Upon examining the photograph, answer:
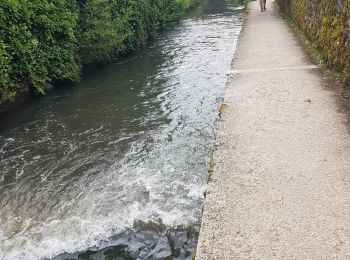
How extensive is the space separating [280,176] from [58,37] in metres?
8.70

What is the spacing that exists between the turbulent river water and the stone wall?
2723 millimetres

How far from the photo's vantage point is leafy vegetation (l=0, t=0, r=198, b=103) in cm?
875

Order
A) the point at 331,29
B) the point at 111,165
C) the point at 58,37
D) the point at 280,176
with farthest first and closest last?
the point at 58,37 → the point at 331,29 → the point at 111,165 → the point at 280,176

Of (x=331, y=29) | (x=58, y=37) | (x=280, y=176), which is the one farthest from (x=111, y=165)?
(x=58, y=37)

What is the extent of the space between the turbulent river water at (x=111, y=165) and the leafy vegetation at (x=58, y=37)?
680 millimetres

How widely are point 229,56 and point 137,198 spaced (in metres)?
8.95

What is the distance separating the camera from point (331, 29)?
7.79 meters

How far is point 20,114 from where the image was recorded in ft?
29.1

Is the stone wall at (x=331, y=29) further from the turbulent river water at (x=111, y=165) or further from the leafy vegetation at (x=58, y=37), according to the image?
the leafy vegetation at (x=58, y=37)

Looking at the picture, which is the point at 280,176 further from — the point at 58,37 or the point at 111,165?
the point at 58,37

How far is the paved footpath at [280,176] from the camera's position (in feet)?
10.7

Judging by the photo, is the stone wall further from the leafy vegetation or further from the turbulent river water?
the leafy vegetation

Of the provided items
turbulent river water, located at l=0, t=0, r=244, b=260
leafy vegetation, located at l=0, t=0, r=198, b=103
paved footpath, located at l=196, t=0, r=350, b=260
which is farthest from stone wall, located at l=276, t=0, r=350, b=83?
leafy vegetation, located at l=0, t=0, r=198, b=103

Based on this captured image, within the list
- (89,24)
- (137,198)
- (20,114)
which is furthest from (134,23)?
(137,198)
